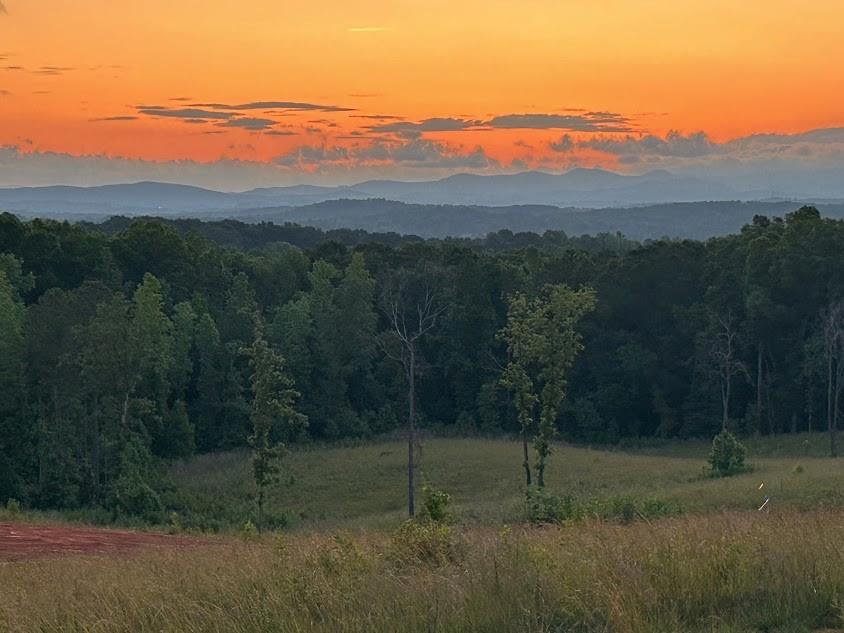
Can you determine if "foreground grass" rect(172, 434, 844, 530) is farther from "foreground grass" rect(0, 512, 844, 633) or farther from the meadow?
"foreground grass" rect(0, 512, 844, 633)

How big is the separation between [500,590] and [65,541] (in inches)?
437

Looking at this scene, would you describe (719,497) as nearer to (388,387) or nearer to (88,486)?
(88,486)

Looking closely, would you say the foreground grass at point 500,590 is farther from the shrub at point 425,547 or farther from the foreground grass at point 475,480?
the foreground grass at point 475,480

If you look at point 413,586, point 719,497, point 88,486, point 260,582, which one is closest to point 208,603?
point 260,582

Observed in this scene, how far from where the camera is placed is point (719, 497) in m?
21.7

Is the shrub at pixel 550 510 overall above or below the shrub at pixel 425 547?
below

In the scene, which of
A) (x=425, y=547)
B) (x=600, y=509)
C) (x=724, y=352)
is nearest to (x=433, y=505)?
(x=425, y=547)

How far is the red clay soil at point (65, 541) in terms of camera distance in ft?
46.3

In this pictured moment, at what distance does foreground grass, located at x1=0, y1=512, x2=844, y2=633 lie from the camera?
6.20 meters

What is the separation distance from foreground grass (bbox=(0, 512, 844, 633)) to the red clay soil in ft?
19.9

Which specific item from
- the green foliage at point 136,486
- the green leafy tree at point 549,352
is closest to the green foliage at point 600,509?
the green leafy tree at point 549,352

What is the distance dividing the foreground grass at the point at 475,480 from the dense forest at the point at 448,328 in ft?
11.2

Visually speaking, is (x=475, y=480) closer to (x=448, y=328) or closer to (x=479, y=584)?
(x=448, y=328)

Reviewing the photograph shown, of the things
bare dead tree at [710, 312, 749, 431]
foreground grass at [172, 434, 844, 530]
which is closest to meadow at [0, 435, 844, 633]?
foreground grass at [172, 434, 844, 530]
